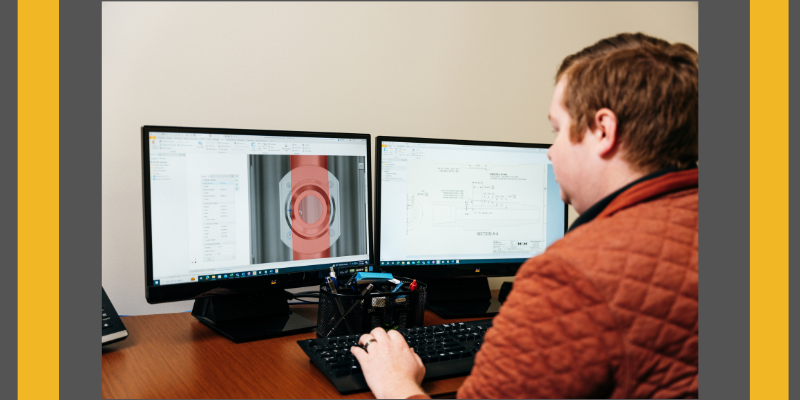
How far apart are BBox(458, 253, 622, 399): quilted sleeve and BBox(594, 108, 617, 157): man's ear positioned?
0.62ft

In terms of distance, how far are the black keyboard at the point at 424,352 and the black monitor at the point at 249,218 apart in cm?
19

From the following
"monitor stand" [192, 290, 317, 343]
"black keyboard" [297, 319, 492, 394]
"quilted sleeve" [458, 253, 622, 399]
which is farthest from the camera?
"monitor stand" [192, 290, 317, 343]

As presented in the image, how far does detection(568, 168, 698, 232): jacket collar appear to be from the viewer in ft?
1.86

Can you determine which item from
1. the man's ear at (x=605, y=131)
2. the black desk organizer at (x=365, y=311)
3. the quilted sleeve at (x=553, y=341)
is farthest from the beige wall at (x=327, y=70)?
the quilted sleeve at (x=553, y=341)

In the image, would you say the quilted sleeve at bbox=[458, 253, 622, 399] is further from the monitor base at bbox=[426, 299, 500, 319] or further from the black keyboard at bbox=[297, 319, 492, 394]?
the monitor base at bbox=[426, 299, 500, 319]

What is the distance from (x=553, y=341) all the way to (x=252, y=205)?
0.67 metres

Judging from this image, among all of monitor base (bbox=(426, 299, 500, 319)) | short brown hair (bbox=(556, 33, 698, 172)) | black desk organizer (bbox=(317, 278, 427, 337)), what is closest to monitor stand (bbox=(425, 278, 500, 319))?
monitor base (bbox=(426, 299, 500, 319))

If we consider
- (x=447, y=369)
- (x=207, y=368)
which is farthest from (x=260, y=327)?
(x=447, y=369)

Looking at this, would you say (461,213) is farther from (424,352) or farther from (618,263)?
(618,263)

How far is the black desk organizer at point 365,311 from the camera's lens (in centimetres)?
89

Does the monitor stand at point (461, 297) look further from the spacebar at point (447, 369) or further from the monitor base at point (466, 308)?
the spacebar at point (447, 369)
